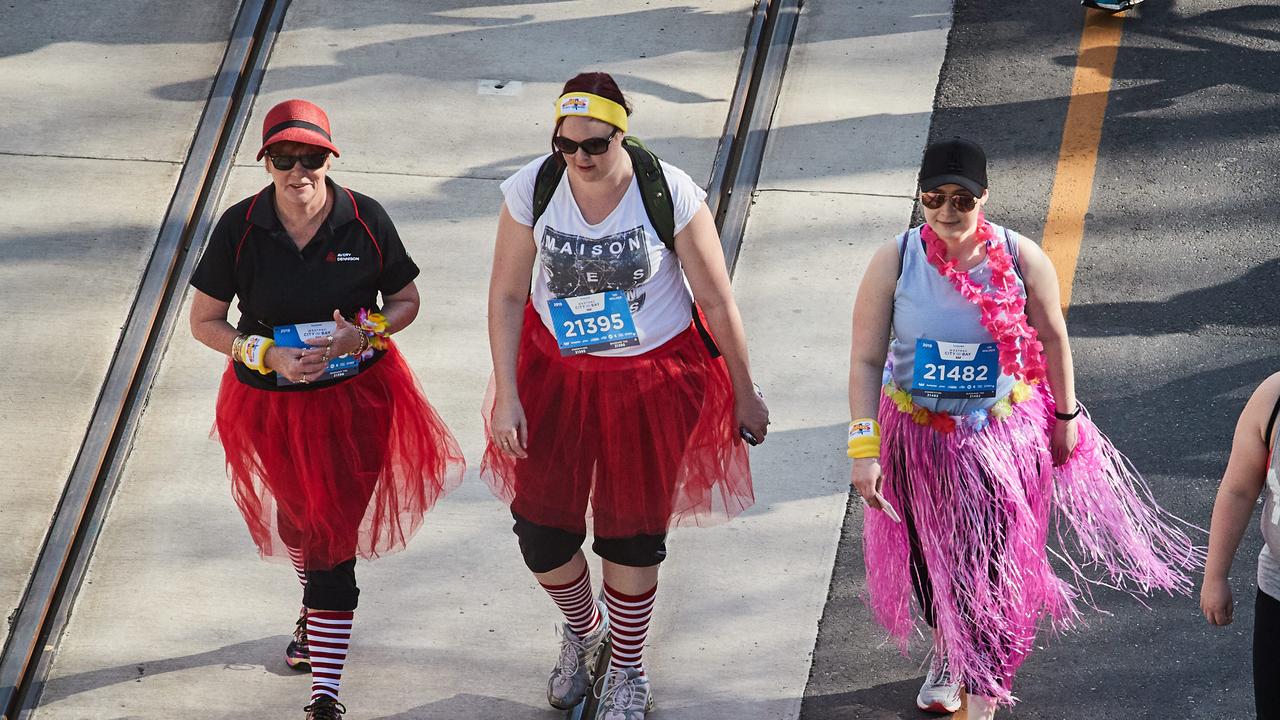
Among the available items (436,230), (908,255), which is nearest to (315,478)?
(908,255)

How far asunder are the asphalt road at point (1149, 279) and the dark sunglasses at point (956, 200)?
5.48 ft

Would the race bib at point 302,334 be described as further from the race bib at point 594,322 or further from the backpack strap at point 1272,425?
the backpack strap at point 1272,425

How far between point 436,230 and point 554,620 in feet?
7.51

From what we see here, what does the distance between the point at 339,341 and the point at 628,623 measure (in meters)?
1.22

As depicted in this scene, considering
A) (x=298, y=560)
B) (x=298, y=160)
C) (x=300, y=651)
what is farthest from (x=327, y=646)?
(x=298, y=160)

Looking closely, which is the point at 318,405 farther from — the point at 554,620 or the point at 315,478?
the point at 554,620

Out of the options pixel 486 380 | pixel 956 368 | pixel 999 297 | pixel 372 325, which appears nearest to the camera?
pixel 999 297

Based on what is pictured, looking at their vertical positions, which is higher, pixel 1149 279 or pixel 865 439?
pixel 1149 279

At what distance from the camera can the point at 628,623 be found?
4.66 m

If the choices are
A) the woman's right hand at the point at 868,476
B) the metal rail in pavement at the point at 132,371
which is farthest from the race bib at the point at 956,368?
the metal rail in pavement at the point at 132,371

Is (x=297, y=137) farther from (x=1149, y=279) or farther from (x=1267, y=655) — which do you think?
(x=1149, y=279)

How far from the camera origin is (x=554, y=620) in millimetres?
5191

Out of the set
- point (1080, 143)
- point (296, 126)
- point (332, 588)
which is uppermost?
point (1080, 143)

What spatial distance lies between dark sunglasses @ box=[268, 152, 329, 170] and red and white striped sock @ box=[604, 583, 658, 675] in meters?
1.53
